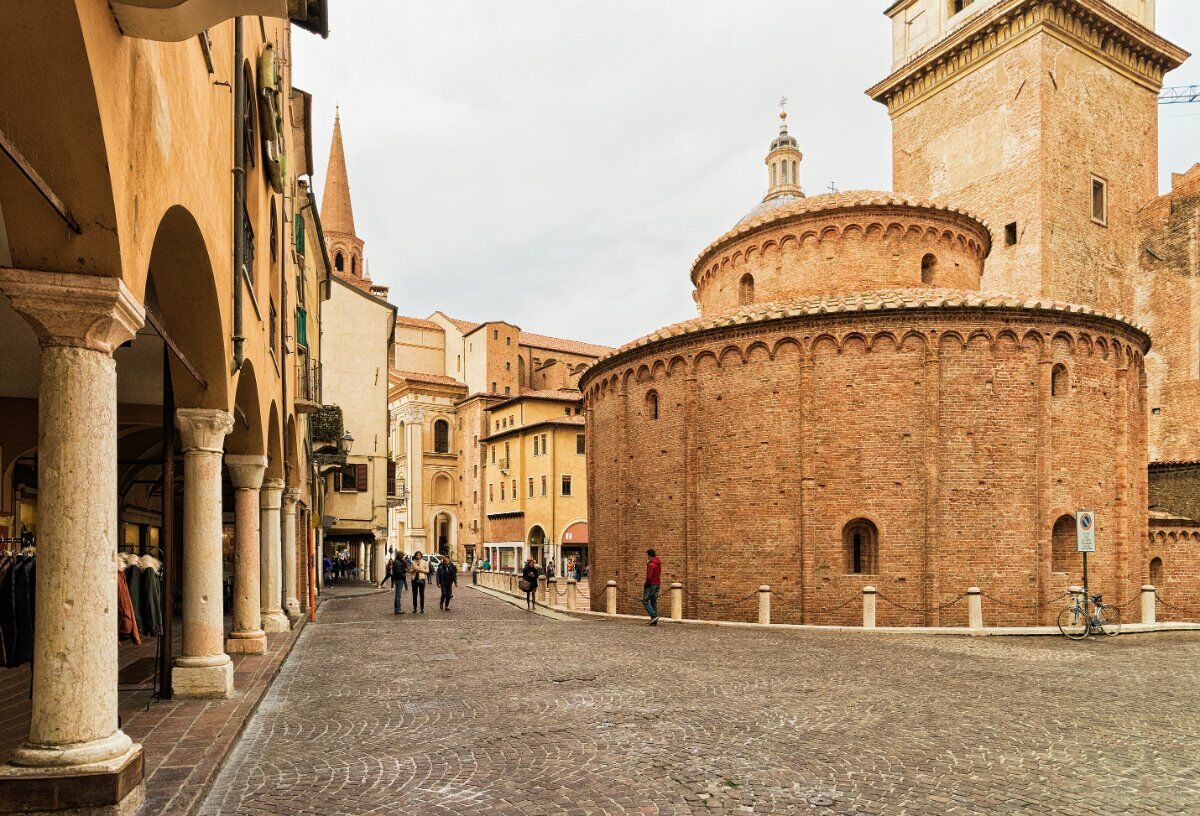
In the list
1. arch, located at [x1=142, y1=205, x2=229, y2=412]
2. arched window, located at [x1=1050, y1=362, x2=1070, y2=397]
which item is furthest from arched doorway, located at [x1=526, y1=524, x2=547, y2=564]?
arch, located at [x1=142, y1=205, x2=229, y2=412]

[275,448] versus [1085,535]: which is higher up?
[275,448]

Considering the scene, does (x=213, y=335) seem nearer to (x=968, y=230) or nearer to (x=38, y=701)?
(x=38, y=701)

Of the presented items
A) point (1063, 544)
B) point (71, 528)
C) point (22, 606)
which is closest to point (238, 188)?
point (22, 606)

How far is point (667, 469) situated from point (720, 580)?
3.03m

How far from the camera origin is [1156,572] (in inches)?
891

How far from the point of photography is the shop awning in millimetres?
48906

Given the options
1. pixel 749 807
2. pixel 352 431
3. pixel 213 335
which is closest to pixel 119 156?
pixel 213 335

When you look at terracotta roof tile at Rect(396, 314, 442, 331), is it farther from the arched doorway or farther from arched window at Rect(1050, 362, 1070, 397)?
arched window at Rect(1050, 362, 1070, 397)

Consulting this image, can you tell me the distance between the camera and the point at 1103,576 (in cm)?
1817

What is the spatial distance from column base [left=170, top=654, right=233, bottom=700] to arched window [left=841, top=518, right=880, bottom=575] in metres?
12.9

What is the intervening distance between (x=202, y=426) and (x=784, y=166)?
59.8 m

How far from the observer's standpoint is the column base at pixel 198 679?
27.0 ft

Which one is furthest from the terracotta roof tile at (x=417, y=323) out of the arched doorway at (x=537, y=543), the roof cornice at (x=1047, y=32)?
the roof cornice at (x=1047, y=32)

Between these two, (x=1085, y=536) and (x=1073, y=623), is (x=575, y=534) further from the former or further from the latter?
(x=1085, y=536)
